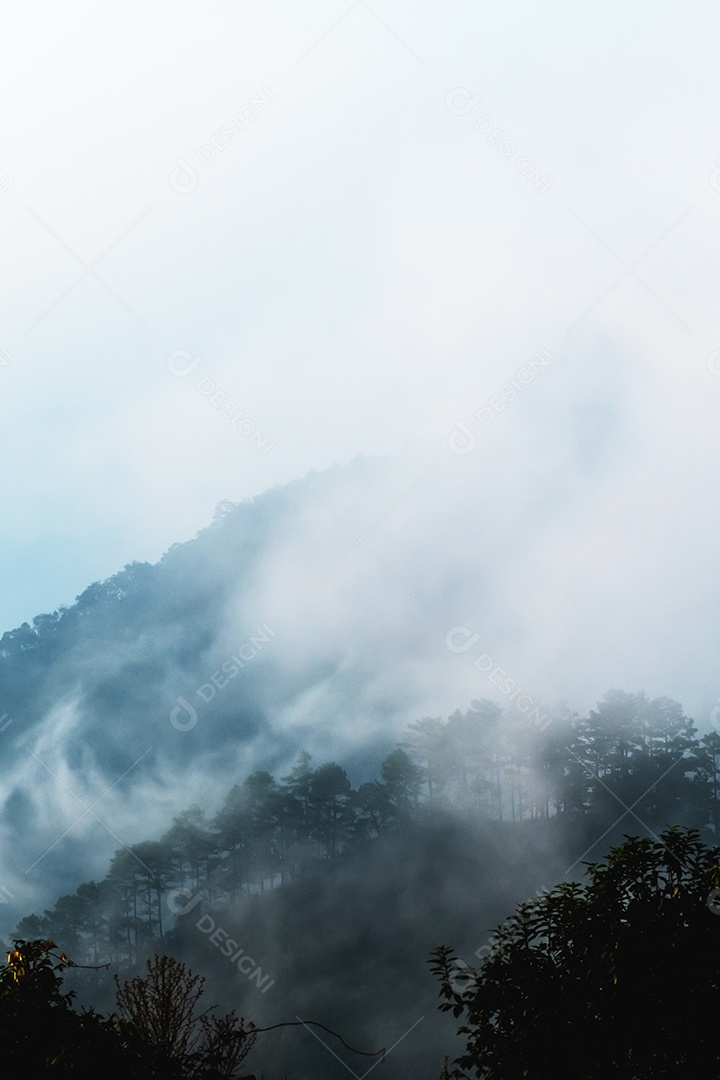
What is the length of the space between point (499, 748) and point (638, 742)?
1421cm

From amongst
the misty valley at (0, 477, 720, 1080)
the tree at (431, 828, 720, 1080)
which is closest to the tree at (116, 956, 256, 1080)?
the misty valley at (0, 477, 720, 1080)

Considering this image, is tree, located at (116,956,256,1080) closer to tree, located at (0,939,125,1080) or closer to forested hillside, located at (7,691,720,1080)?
tree, located at (0,939,125,1080)

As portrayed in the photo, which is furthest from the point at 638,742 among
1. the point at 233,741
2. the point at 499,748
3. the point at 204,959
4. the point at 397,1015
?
the point at 233,741

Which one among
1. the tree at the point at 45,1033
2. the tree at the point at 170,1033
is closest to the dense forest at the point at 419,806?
the tree at the point at 170,1033

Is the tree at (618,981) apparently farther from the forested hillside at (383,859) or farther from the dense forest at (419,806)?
the dense forest at (419,806)

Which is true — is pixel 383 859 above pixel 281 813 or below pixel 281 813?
below

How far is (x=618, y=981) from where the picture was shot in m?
6.63

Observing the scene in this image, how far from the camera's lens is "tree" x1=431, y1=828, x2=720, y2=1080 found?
6559 mm

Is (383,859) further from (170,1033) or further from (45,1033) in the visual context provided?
(45,1033)

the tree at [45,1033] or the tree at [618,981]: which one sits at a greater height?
the tree at [45,1033]

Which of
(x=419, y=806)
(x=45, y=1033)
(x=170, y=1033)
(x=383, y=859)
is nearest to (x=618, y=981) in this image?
(x=45, y=1033)

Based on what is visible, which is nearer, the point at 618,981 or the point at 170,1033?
the point at 618,981

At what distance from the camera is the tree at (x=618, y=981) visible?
656 centimetres

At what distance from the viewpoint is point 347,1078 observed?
164 ft
